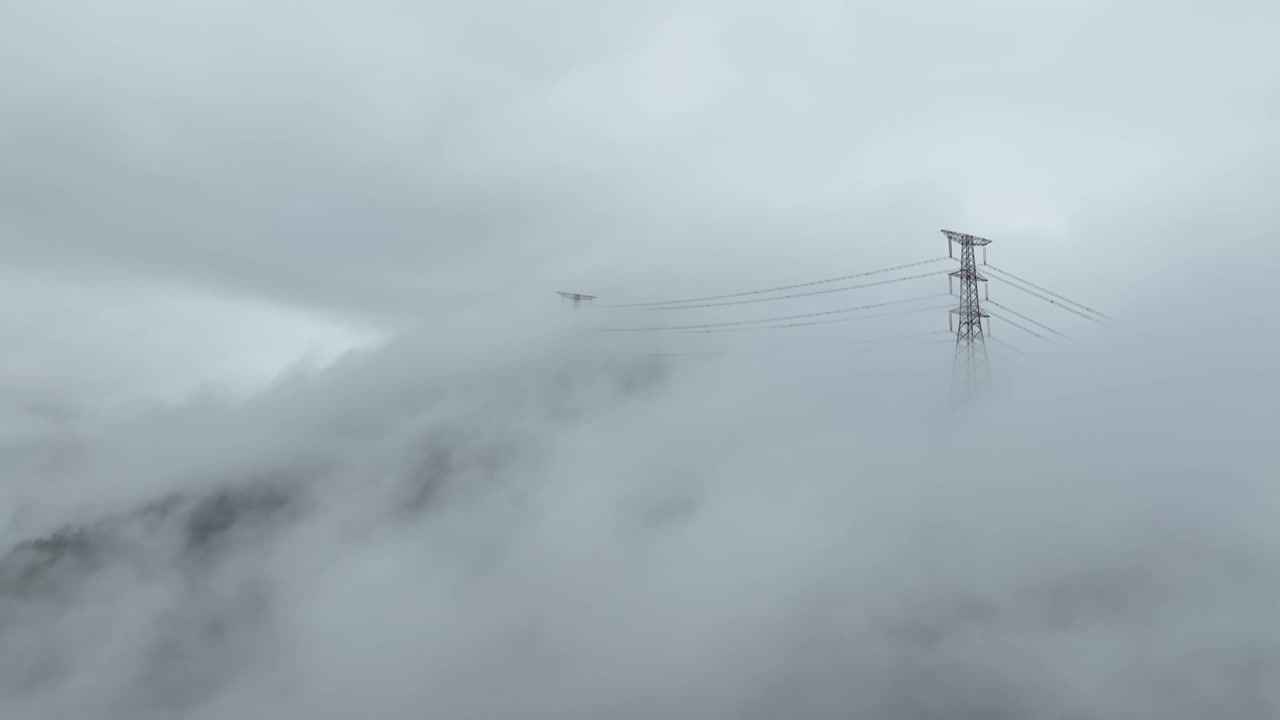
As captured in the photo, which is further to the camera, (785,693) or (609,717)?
(609,717)

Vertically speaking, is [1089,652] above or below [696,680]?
above

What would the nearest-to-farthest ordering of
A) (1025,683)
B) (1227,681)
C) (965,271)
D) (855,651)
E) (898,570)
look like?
1. (965,271)
2. (1227,681)
3. (1025,683)
4. (855,651)
5. (898,570)

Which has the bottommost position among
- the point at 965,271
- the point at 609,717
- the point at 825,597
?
the point at 609,717

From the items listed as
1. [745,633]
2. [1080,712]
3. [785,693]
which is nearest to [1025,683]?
[1080,712]

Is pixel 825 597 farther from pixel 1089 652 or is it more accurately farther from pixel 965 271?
pixel 965 271

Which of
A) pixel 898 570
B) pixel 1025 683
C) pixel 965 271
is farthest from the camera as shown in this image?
pixel 898 570

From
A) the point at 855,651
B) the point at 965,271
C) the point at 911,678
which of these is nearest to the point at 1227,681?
the point at 911,678

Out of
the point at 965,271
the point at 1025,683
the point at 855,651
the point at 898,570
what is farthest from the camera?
the point at 898,570

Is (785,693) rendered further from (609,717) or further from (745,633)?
(609,717)

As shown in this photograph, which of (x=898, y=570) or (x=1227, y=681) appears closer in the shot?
(x=1227, y=681)
